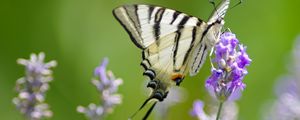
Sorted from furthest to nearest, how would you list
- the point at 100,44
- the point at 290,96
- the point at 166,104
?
the point at 100,44 → the point at 166,104 → the point at 290,96

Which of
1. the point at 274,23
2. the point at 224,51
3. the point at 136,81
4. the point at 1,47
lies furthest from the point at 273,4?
the point at 224,51

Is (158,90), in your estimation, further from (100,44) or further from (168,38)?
(100,44)

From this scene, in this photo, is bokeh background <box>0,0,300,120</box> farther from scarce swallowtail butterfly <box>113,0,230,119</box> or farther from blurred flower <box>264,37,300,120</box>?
blurred flower <box>264,37,300,120</box>

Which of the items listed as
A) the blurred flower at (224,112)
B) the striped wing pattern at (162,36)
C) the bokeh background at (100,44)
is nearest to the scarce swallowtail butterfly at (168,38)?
the striped wing pattern at (162,36)

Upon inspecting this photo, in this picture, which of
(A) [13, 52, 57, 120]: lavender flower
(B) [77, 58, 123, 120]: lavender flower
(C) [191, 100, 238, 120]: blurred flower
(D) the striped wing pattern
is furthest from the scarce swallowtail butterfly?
(A) [13, 52, 57, 120]: lavender flower

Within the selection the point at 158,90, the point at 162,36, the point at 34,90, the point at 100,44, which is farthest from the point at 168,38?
the point at 100,44

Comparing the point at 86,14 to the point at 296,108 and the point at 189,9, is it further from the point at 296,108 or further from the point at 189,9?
the point at 296,108
